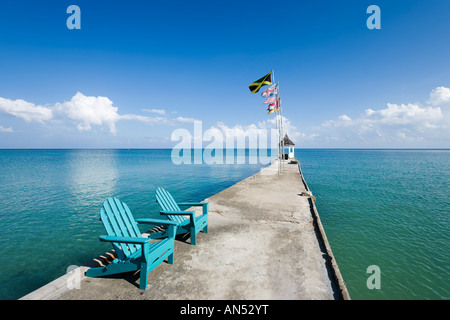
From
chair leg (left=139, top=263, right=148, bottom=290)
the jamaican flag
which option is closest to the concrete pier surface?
chair leg (left=139, top=263, right=148, bottom=290)

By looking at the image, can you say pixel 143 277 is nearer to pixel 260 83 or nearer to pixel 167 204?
pixel 167 204

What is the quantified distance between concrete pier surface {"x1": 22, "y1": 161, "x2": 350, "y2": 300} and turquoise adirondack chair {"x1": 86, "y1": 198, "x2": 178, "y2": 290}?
25 cm

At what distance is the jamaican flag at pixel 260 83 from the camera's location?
45.2ft

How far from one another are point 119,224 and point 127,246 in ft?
1.56

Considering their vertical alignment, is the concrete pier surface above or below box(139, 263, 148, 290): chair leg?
below

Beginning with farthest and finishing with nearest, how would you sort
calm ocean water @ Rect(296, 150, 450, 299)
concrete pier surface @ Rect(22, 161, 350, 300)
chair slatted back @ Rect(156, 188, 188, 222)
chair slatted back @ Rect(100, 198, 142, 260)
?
chair slatted back @ Rect(156, 188, 188, 222)
calm ocean water @ Rect(296, 150, 450, 299)
chair slatted back @ Rect(100, 198, 142, 260)
concrete pier surface @ Rect(22, 161, 350, 300)

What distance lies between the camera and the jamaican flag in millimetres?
13792

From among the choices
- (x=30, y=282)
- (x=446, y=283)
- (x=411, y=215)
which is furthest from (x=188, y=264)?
(x=411, y=215)

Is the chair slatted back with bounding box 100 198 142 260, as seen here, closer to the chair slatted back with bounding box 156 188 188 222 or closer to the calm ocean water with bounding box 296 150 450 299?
the chair slatted back with bounding box 156 188 188 222

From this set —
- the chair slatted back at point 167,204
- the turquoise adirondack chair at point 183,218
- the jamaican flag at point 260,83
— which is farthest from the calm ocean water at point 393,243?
the jamaican flag at point 260,83

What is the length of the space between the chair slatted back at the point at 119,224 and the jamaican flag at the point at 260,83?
12.7m

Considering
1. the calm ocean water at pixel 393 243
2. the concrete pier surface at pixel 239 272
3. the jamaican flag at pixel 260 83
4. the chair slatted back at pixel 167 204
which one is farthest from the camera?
the jamaican flag at pixel 260 83

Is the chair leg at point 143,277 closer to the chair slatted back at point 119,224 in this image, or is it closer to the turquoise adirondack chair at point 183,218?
the chair slatted back at point 119,224
